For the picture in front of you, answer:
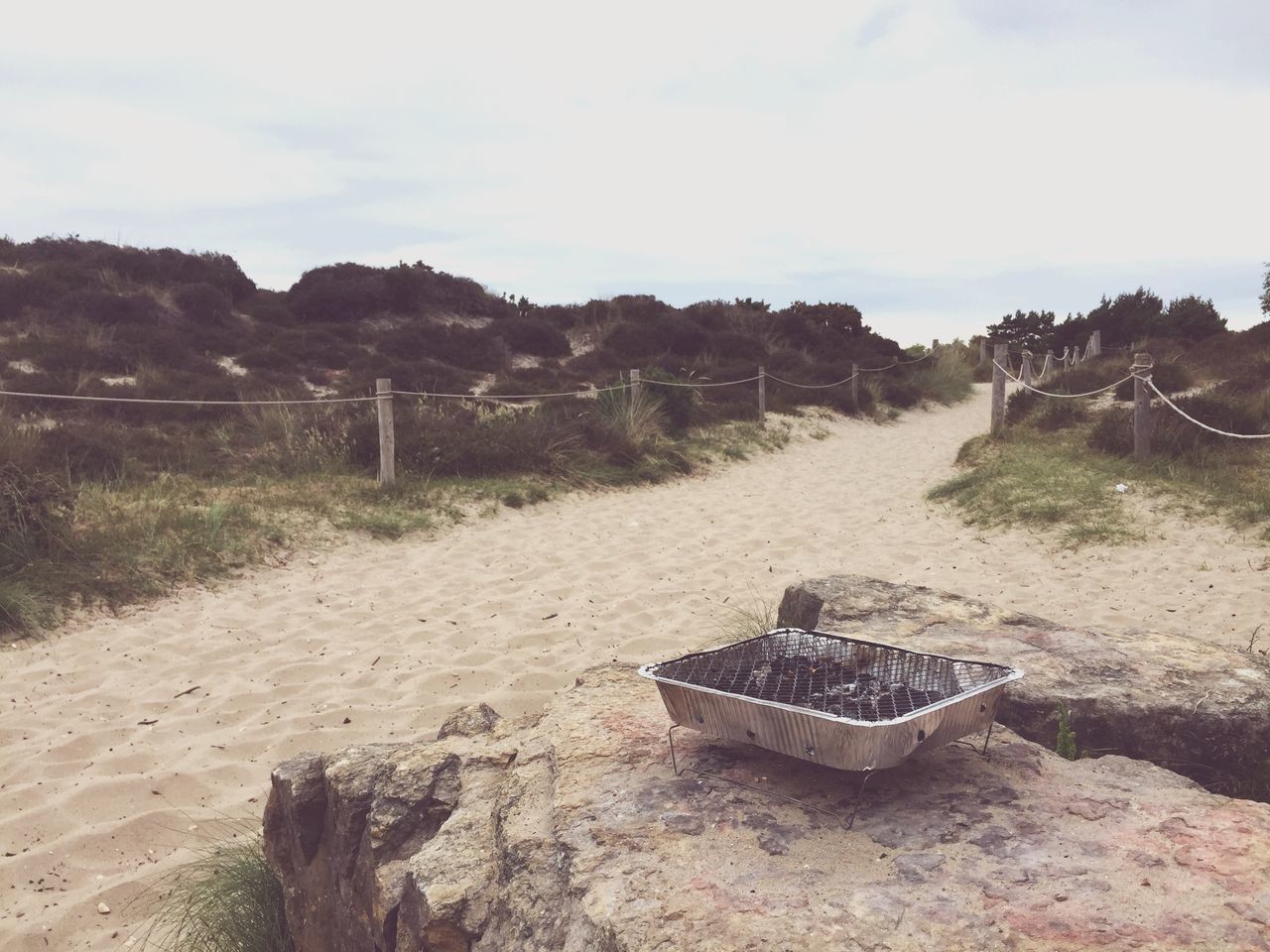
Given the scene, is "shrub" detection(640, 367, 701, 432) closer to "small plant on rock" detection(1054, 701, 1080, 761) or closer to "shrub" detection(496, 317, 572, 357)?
"shrub" detection(496, 317, 572, 357)

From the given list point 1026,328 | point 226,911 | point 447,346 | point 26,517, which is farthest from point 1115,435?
point 1026,328

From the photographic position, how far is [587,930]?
1654 millimetres

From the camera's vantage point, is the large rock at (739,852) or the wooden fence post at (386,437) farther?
the wooden fence post at (386,437)

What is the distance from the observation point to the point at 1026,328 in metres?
34.4

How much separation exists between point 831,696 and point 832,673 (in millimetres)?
223

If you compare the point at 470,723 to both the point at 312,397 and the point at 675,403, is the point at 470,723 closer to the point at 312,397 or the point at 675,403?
the point at 675,403

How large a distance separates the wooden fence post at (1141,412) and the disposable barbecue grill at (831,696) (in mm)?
7551

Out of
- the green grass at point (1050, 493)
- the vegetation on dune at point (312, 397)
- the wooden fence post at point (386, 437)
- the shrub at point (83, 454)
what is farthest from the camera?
the wooden fence post at point (386, 437)

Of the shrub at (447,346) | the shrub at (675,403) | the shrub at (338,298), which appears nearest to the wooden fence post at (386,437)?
the shrub at (675,403)

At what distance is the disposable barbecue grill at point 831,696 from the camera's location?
1.90 meters

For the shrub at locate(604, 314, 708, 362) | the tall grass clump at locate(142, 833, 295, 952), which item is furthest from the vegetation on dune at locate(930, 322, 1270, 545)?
the shrub at locate(604, 314, 708, 362)

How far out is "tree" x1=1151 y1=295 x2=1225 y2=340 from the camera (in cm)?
2406

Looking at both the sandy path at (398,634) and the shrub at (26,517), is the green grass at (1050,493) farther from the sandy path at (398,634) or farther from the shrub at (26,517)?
the shrub at (26,517)

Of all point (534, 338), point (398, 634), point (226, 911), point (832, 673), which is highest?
point (534, 338)
